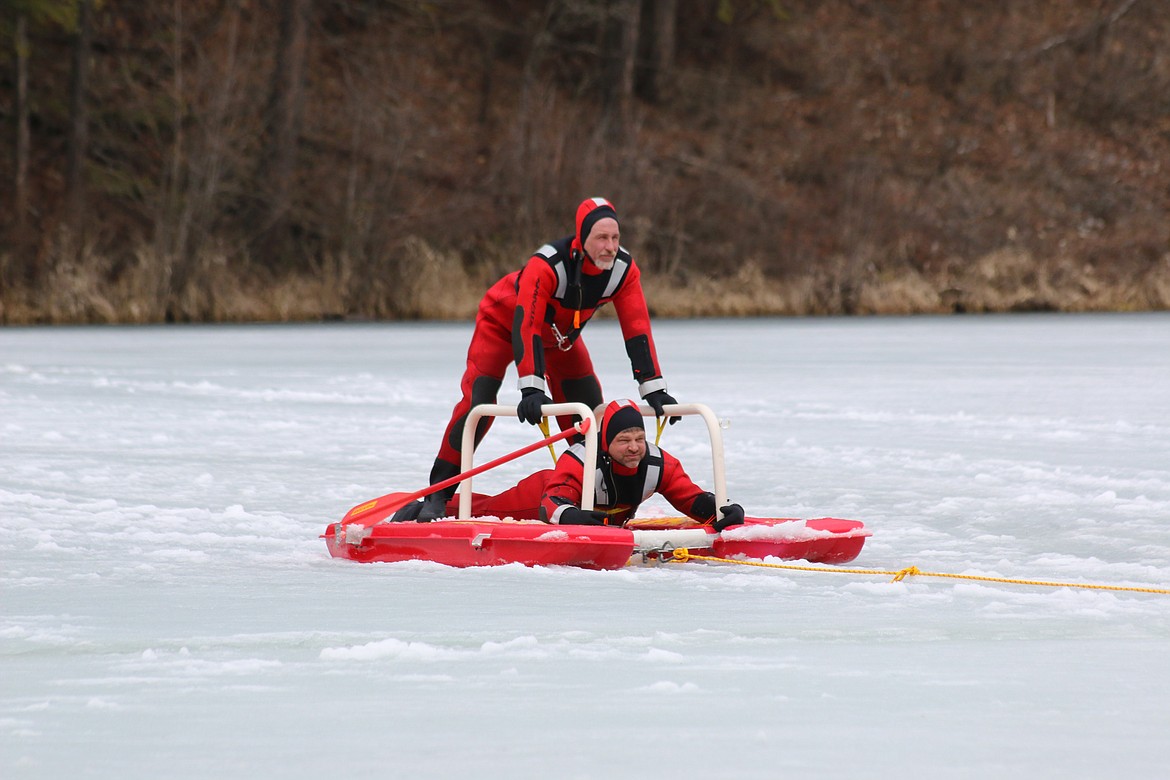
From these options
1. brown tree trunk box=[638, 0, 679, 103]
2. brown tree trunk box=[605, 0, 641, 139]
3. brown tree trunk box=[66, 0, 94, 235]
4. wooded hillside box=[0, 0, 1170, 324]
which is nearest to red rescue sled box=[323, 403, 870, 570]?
wooded hillside box=[0, 0, 1170, 324]

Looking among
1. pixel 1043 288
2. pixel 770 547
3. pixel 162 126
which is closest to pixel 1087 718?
pixel 770 547

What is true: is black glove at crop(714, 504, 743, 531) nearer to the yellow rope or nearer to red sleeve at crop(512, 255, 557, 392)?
the yellow rope

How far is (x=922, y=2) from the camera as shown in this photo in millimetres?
37594

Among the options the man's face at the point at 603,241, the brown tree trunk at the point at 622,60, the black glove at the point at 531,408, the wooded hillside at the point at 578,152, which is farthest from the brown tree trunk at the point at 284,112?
the black glove at the point at 531,408

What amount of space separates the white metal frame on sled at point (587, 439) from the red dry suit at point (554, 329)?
0.12 m

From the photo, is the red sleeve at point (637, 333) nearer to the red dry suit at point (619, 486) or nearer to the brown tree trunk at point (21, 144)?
the red dry suit at point (619, 486)

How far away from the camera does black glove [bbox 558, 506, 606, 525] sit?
6133 millimetres

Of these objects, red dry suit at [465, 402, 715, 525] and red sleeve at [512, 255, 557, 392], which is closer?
red dry suit at [465, 402, 715, 525]

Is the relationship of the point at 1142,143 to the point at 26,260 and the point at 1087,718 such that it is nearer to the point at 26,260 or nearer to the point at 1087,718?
the point at 26,260

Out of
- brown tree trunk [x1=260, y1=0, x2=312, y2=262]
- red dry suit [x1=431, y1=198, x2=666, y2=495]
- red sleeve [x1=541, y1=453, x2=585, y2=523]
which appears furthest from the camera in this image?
brown tree trunk [x1=260, y1=0, x2=312, y2=262]

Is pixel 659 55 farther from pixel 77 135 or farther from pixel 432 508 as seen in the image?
pixel 432 508

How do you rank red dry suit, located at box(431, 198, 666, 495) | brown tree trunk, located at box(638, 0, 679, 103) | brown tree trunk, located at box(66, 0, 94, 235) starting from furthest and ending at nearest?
1. brown tree trunk, located at box(638, 0, 679, 103)
2. brown tree trunk, located at box(66, 0, 94, 235)
3. red dry suit, located at box(431, 198, 666, 495)

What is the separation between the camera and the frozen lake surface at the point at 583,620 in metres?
3.69

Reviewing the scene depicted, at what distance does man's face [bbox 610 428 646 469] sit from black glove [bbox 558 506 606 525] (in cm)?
23
